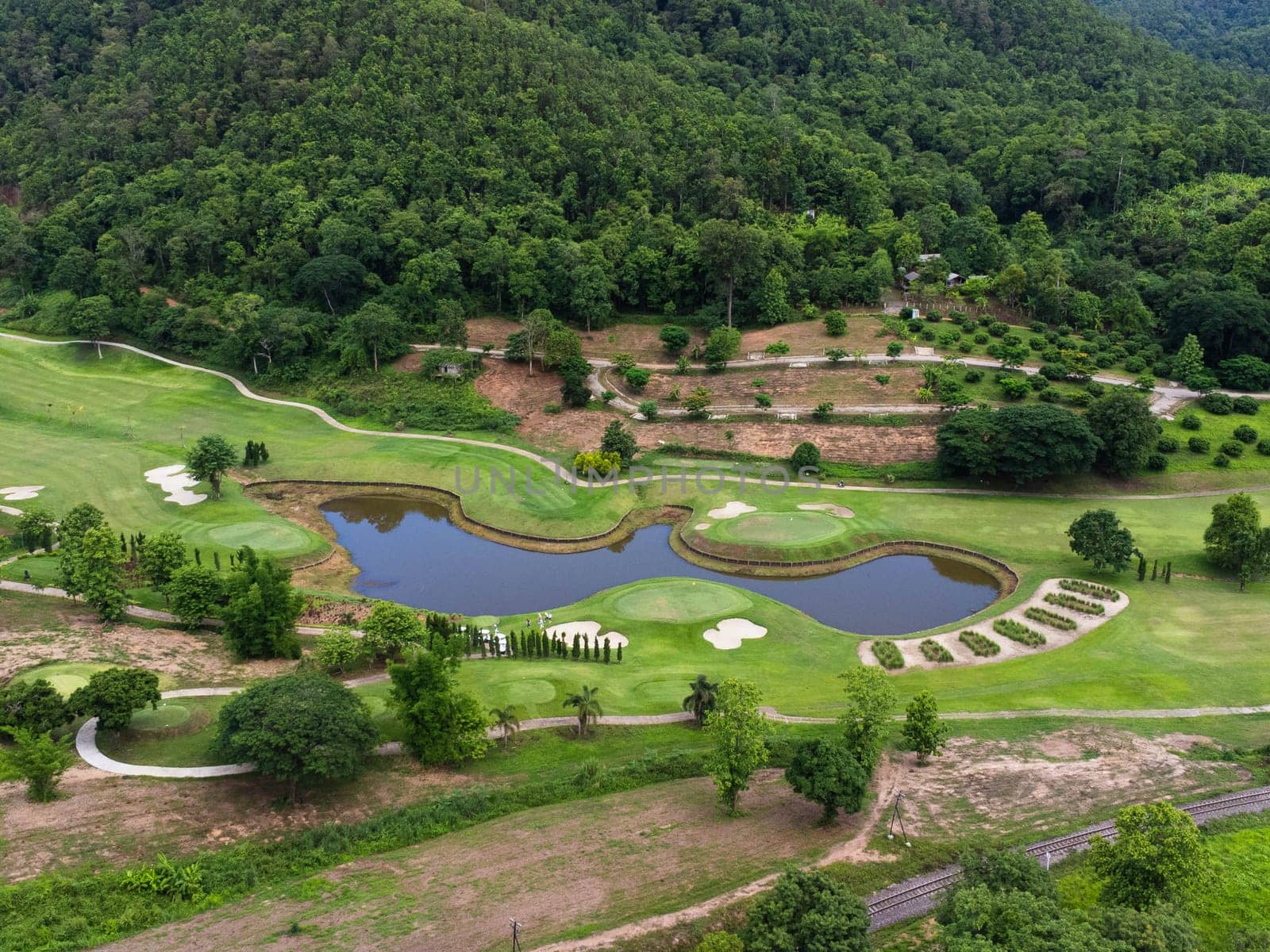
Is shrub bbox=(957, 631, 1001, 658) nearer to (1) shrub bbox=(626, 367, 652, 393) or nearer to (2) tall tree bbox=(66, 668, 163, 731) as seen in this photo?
(2) tall tree bbox=(66, 668, 163, 731)

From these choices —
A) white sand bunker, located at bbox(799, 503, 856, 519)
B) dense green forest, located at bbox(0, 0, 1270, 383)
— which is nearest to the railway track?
white sand bunker, located at bbox(799, 503, 856, 519)

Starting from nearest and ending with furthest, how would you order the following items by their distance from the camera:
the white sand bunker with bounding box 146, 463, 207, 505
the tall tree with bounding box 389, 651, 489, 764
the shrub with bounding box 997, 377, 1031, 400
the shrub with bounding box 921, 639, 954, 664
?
the tall tree with bounding box 389, 651, 489, 764, the shrub with bounding box 921, 639, 954, 664, the white sand bunker with bounding box 146, 463, 207, 505, the shrub with bounding box 997, 377, 1031, 400

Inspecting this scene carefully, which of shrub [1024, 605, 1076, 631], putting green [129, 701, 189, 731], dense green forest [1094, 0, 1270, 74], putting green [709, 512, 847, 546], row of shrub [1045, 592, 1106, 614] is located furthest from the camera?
dense green forest [1094, 0, 1270, 74]

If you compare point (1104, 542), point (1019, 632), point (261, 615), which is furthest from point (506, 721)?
point (1104, 542)

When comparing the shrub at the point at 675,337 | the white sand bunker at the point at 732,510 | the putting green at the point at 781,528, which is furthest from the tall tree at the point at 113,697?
the shrub at the point at 675,337

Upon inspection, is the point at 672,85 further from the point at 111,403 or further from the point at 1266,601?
the point at 1266,601

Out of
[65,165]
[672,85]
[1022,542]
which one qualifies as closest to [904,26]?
[672,85]
